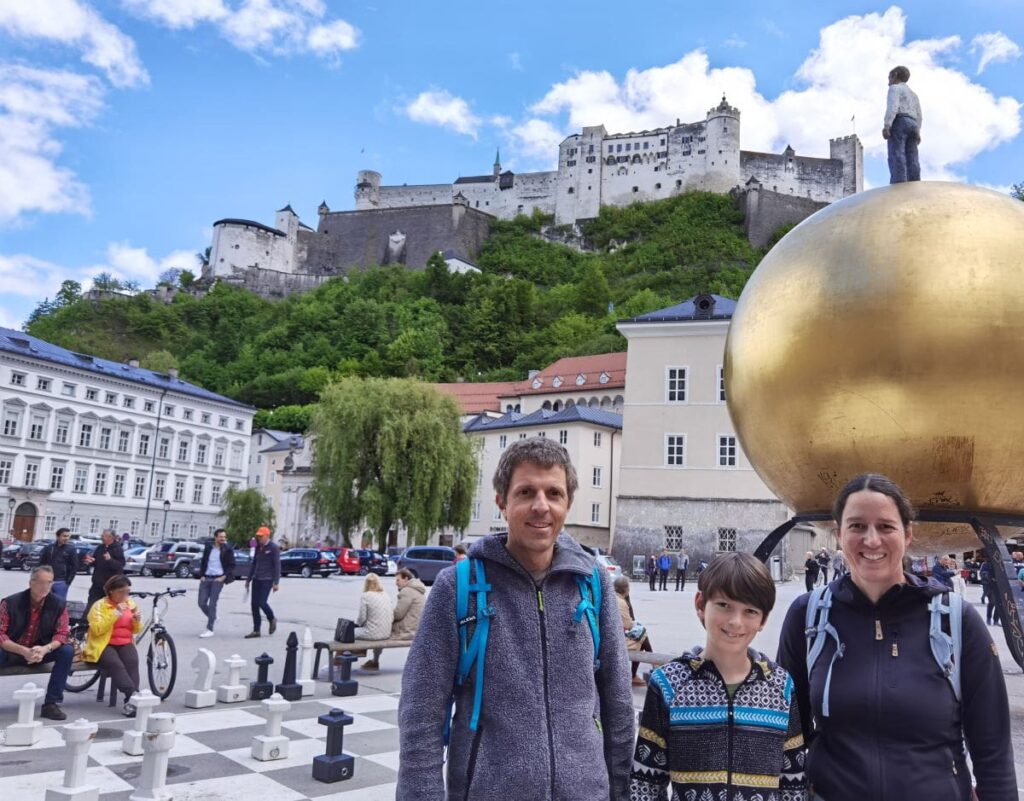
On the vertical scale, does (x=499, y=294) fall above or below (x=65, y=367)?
above

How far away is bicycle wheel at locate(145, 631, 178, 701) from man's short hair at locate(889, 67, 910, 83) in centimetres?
828

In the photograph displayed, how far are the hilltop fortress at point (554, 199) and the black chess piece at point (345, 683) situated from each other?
311ft

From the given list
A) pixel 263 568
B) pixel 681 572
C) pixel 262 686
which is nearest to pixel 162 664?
pixel 262 686

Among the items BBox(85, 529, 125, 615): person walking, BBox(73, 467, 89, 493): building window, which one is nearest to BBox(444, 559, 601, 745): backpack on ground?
BBox(85, 529, 125, 615): person walking

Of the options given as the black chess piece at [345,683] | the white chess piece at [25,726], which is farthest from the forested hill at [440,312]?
the white chess piece at [25,726]

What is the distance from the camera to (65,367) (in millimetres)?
52500

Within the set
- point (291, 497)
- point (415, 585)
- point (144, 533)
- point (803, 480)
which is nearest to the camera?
point (803, 480)

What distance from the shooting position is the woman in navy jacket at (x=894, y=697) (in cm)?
224

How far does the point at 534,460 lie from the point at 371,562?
113ft

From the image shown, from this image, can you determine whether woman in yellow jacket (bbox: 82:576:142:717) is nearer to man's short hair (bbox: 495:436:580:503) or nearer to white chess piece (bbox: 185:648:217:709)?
white chess piece (bbox: 185:648:217:709)

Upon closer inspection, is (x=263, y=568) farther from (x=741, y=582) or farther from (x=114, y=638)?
(x=741, y=582)

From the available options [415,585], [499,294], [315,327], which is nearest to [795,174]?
[499,294]

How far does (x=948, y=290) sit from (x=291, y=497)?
65272 mm

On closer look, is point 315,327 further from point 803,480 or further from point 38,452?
point 803,480
